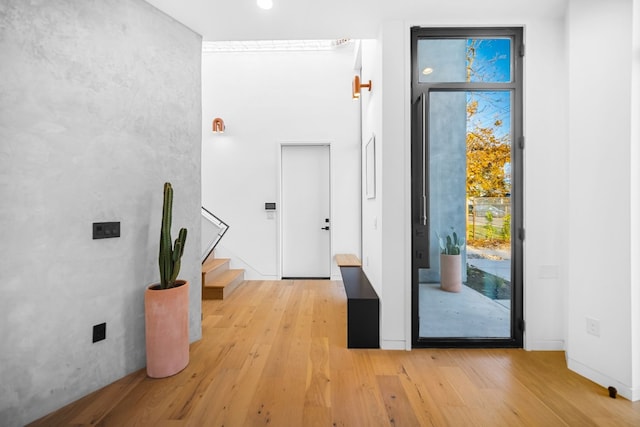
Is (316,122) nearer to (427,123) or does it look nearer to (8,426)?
(427,123)

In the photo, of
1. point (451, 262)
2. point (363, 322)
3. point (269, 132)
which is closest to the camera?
point (363, 322)

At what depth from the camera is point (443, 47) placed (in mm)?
2570

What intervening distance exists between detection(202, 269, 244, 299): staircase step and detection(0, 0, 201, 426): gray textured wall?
157 cm

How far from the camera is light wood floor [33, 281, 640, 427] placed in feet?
5.45

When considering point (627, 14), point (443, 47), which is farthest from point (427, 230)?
point (627, 14)

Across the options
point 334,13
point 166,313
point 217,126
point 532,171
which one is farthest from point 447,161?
point 217,126

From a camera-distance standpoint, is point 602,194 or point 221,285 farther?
point 221,285

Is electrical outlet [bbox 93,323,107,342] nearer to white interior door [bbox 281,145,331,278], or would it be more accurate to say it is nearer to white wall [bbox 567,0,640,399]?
white interior door [bbox 281,145,331,278]

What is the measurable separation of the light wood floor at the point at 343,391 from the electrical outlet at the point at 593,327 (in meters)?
0.32

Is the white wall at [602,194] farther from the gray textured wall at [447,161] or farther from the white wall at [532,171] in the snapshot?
the gray textured wall at [447,161]

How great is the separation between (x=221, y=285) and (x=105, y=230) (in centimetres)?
202

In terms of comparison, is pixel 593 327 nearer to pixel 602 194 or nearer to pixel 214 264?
pixel 602 194

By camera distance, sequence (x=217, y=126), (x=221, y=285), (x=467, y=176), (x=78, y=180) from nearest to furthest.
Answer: (x=78, y=180) < (x=467, y=176) < (x=221, y=285) < (x=217, y=126)

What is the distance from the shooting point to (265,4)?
2254 mm
